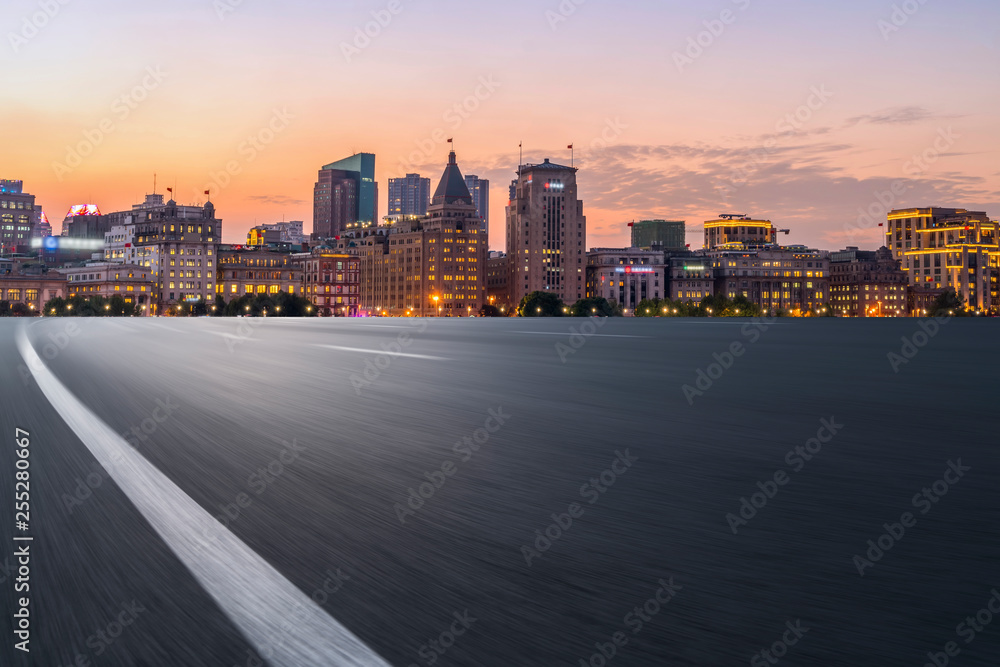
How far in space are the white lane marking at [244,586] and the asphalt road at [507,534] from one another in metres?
0.01

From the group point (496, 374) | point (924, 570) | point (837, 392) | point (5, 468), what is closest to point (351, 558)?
point (924, 570)

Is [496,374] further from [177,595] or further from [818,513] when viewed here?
[177,595]

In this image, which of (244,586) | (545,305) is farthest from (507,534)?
(545,305)

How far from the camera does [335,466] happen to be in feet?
20.4

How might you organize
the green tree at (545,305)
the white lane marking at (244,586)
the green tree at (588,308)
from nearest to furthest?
the white lane marking at (244,586)
the green tree at (588,308)
the green tree at (545,305)

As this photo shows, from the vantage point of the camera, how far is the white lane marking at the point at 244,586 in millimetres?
2844

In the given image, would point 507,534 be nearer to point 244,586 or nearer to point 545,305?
point 244,586

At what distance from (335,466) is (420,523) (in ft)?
6.16

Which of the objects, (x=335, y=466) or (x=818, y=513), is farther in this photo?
(x=335, y=466)

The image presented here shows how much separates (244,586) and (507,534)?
4.26 ft

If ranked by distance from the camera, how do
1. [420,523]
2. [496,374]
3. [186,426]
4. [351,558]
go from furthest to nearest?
[496,374] < [186,426] < [420,523] < [351,558]

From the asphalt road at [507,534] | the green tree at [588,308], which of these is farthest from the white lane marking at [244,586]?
the green tree at [588,308]

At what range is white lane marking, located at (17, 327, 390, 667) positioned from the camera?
112 inches

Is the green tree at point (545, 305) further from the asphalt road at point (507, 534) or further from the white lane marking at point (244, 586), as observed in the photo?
the white lane marking at point (244, 586)
